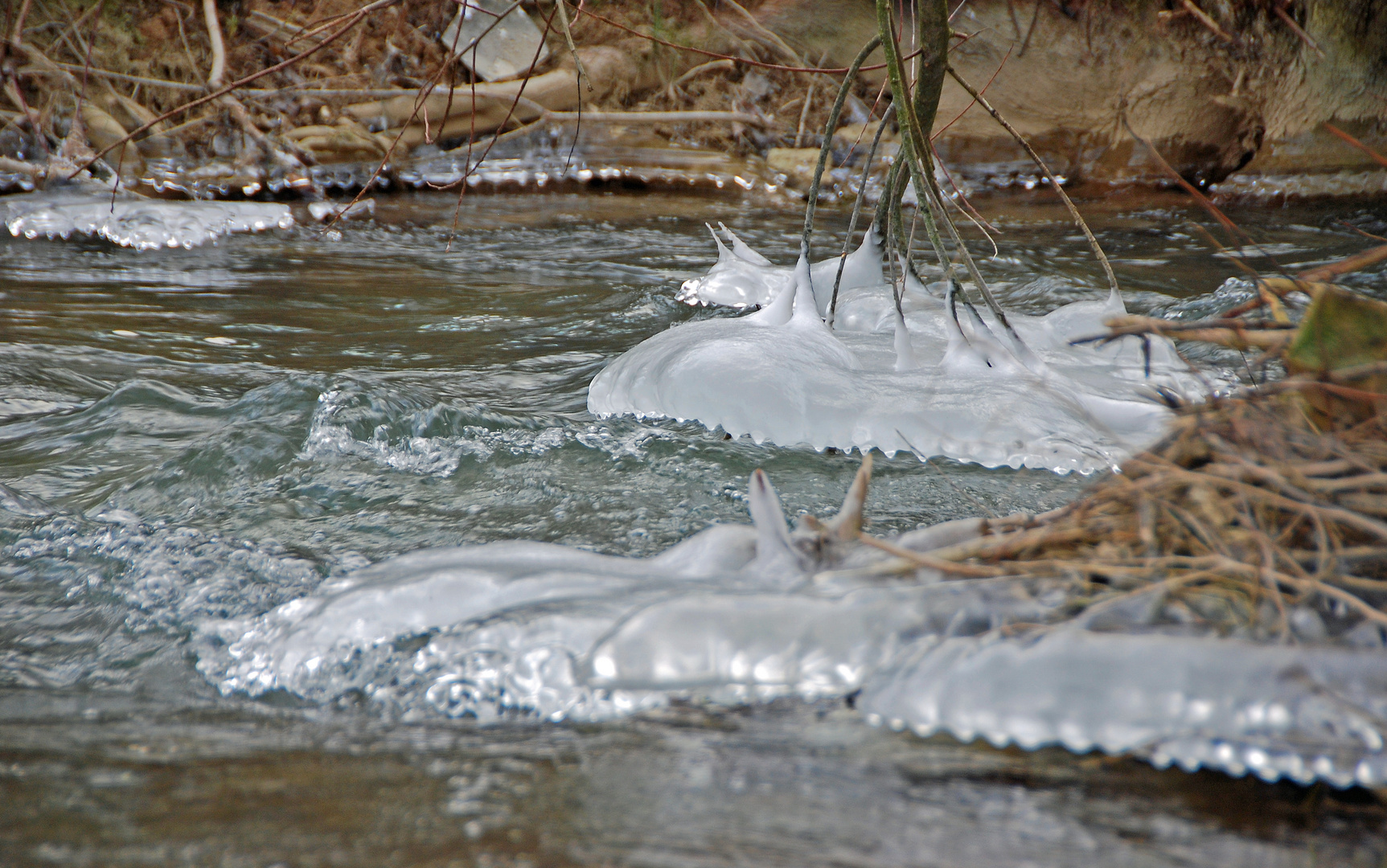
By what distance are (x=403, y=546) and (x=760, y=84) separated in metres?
9.45

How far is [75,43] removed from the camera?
9.41 m

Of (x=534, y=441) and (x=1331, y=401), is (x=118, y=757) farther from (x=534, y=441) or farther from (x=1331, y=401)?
(x=1331, y=401)

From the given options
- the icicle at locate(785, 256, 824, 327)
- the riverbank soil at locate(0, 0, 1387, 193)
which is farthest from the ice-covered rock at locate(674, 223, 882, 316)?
the riverbank soil at locate(0, 0, 1387, 193)

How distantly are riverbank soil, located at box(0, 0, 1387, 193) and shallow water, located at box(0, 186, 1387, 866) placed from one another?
3.16 m

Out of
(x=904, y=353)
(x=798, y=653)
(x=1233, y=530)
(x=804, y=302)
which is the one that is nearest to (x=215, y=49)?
(x=804, y=302)

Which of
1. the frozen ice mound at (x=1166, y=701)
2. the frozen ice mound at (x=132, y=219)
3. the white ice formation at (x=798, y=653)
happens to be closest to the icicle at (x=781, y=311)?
the white ice formation at (x=798, y=653)

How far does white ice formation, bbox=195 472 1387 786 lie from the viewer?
133 cm

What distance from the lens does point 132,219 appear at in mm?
6586

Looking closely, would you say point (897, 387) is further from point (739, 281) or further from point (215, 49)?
point (215, 49)

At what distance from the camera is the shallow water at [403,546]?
1.22 m

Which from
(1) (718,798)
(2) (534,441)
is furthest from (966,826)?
(2) (534,441)

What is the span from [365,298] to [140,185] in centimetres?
409

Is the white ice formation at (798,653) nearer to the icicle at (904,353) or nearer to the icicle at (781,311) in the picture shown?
the icicle at (904,353)

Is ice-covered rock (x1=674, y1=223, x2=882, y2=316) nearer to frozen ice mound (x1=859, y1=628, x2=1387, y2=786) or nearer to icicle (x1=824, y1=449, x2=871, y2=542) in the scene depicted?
icicle (x1=824, y1=449, x2=871, y2=542)
